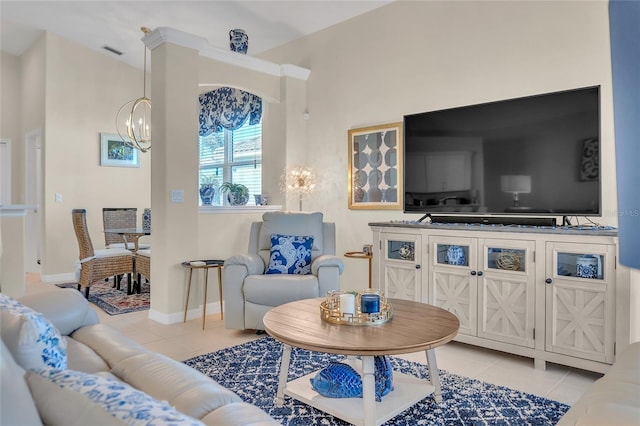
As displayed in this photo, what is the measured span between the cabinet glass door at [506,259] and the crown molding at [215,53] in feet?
10.5

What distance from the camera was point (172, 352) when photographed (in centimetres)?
321

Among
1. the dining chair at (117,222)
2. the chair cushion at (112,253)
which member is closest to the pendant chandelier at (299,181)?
the chair cushion at (112,253)

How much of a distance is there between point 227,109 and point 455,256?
410 cm

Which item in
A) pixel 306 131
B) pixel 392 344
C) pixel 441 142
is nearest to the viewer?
pixel 392 344

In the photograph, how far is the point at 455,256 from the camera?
327 centimetres

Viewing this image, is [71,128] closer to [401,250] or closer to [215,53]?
[215,53]

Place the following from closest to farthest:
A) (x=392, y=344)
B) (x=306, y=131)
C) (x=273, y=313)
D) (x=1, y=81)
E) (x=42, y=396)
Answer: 1. (x=42, y=396)
2. (x=392, y=344)
3. (x=273, y=313)
4. (x=306, y=131)
5. (x=1, y=81)

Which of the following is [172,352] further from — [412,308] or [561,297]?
[561,297]

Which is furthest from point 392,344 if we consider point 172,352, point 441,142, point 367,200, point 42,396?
point 367,200

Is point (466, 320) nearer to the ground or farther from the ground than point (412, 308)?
nearer to the ground

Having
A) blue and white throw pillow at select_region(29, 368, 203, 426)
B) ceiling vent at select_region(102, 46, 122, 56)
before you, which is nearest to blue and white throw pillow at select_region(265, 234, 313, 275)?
blue and white throw pillow at select_region(29, 368, 203, 426)

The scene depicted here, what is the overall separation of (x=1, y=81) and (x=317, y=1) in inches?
212

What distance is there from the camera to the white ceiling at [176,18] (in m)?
4.66

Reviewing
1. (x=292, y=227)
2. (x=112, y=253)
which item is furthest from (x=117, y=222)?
(x=292, y=227)
